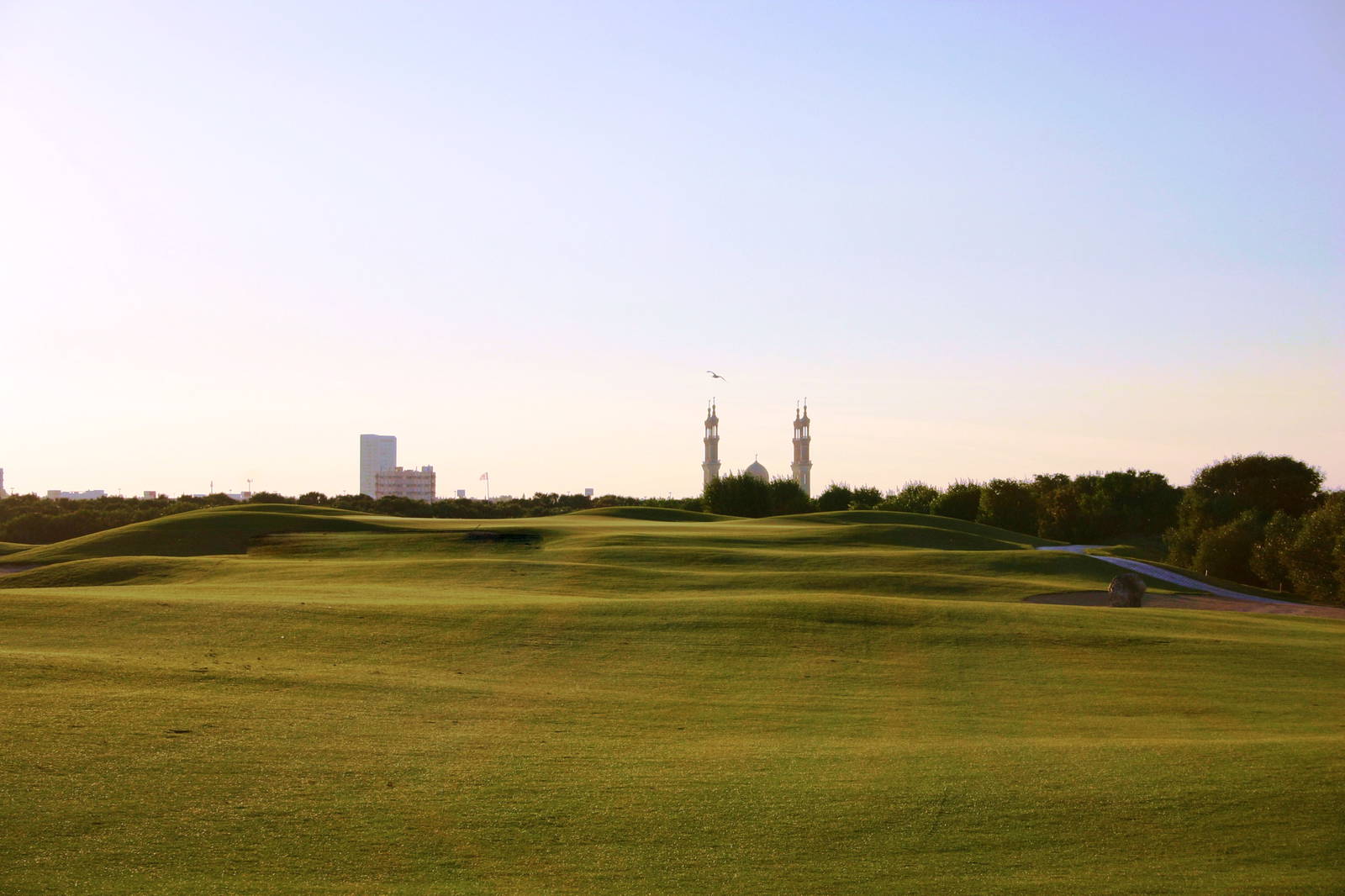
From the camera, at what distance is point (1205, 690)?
1872 cm

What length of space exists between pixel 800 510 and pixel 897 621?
57892 millimetres

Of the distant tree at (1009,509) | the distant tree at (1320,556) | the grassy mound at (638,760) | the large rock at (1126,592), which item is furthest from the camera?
the distant tree at (1009,509)

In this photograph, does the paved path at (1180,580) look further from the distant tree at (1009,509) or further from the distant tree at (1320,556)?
the distant tree at (1009,509)

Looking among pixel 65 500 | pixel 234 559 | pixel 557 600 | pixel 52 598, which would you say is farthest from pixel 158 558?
pixel 65 500

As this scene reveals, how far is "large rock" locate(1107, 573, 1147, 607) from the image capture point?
102 ft

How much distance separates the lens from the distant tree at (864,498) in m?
83.7

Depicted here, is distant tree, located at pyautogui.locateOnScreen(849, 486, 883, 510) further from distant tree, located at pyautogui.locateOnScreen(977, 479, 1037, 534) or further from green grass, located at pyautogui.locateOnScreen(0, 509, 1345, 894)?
green grass, located at pyautogui.locateOnScreen(0, 509, 1345, 894)

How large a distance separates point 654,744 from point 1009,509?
6748cm

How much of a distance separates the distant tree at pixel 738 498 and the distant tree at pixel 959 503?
12663 mm

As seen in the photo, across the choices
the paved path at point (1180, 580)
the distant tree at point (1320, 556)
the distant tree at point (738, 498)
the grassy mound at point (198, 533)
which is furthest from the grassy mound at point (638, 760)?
the distant tree at point (738, 498)

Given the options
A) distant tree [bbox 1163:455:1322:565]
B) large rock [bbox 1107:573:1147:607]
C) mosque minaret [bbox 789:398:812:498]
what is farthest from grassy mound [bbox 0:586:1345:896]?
mosque minaret [bbox 789:398:812:498]

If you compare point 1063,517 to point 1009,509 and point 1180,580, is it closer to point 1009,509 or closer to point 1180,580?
point 1009,509

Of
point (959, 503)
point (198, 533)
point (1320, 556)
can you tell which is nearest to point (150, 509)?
point (198, 533)

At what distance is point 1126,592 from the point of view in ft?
103
